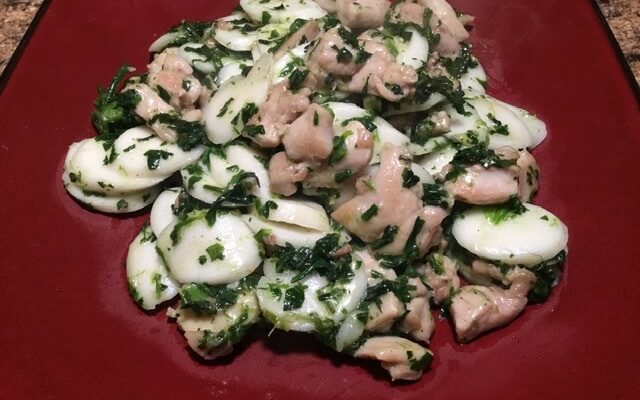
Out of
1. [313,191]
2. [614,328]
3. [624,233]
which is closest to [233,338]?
[313,191]

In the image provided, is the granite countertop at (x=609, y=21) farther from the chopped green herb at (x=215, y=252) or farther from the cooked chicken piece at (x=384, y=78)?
the chopped green herb at (x=215, y=252)

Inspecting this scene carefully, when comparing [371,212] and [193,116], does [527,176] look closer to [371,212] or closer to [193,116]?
[371,212]

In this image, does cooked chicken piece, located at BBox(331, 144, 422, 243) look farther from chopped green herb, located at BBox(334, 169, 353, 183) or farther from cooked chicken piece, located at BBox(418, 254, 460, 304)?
cooked chicken piece, located at BBox(418, 254, 460, 304)

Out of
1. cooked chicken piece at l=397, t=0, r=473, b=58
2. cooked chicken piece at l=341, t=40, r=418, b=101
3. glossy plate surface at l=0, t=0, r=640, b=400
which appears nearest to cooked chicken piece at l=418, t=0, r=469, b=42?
A: cooked chicken piece at l=397, t=0, r=473, b=58

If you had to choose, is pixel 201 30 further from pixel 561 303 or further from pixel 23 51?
pixel 561 303

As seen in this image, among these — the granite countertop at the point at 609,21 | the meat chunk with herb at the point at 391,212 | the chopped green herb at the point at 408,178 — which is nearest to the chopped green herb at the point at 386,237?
the meat chunk with herb at the point at 391,212

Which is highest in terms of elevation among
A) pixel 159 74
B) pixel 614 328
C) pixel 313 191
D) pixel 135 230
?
pixel 159 74
